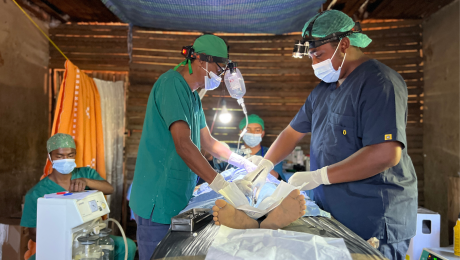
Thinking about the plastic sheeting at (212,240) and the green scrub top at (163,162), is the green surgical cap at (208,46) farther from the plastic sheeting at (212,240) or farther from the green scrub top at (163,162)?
the plastic sheeting at (212,240)

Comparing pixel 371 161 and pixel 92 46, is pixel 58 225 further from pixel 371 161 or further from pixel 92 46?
pixel 92 46

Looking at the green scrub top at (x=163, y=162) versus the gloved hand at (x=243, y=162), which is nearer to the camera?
the green scrub top at (x=163, y=162)

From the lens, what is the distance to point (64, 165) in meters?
2.62

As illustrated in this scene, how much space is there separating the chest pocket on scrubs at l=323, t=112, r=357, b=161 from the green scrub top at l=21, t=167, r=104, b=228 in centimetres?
230

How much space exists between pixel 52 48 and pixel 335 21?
3733mm

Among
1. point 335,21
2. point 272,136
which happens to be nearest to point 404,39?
point 272,136

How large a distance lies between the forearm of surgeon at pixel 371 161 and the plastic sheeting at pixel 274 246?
0.42 metres

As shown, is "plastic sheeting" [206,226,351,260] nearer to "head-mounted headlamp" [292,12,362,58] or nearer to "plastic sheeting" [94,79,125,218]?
"head-mounted headlamp" [292,12,362,58]

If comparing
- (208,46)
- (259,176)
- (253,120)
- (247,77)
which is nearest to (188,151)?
(259,176)

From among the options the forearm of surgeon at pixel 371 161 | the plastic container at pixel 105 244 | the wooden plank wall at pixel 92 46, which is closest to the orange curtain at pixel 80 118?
the wooden plank wall at pixel 92 46

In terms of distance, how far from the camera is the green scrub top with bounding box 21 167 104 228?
2508 millimetres

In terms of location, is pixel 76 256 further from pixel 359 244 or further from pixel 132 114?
pixel 132 114

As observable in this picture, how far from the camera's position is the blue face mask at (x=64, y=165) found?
8.55ft

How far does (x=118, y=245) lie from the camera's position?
2689 mm
